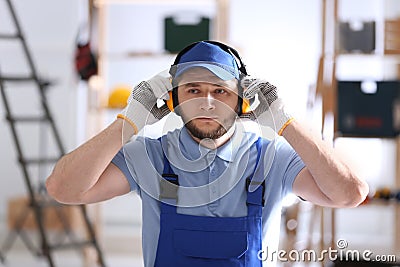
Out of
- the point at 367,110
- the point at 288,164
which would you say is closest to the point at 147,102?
the point at 288,164

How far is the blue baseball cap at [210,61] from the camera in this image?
5.00ft

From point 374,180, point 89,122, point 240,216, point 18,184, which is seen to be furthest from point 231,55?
point 18,184

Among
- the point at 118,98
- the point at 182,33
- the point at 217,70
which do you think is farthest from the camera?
the point at 118,98

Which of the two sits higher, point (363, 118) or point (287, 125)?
point (287, 125)

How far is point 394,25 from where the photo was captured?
388 cm

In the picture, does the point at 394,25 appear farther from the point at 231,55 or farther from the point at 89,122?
the point at 231,55

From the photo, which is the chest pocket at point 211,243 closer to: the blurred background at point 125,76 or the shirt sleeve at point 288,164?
the shirt sleeve at point 288,164

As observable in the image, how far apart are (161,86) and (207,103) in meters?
0.12

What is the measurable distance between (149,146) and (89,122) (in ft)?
10.7

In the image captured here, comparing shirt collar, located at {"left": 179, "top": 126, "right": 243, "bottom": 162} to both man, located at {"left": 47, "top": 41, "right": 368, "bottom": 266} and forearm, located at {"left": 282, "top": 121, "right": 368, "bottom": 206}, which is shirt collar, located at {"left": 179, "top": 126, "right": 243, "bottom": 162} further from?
forearm, located at {"left": 282, "top": 121, "right": 368, "bottom": 206}

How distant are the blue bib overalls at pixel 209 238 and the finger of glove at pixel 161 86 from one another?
0.18 meters

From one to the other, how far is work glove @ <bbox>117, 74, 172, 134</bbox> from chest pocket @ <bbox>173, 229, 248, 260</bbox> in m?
0.25

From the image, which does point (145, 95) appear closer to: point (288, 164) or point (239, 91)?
point (239, 91)

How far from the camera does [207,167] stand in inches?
66.3
